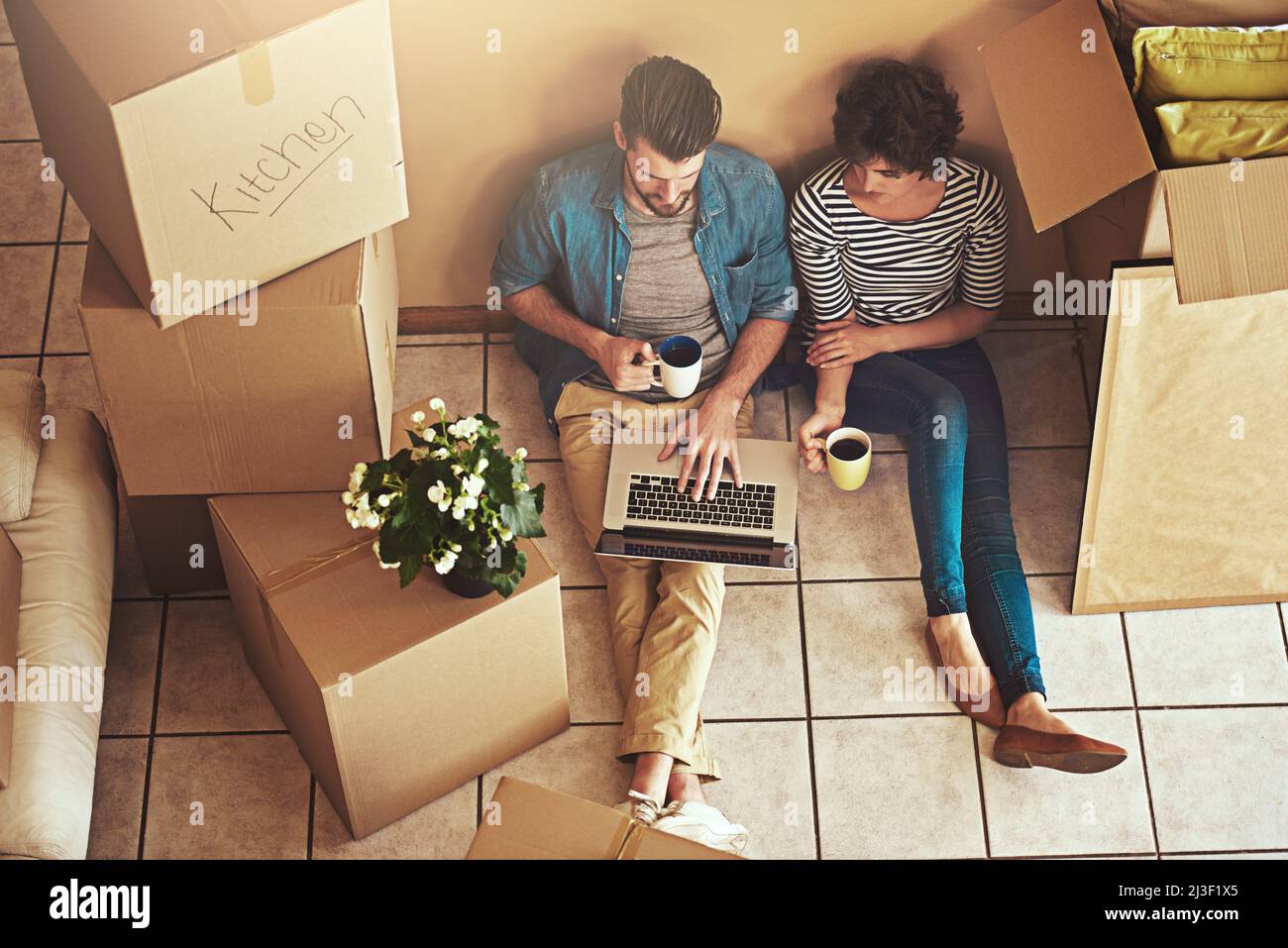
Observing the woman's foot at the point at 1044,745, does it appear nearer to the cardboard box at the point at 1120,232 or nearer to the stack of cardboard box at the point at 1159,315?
the stack of cardboard box at the point at 1159,315

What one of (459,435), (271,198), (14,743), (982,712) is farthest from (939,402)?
(14,743)

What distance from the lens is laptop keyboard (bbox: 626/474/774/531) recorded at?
8.37 ft

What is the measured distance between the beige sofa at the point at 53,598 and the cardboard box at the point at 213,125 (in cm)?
48

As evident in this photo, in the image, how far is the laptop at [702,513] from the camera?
8.27 ft

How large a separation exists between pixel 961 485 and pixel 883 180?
0.60 meters

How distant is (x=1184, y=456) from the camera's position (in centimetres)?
246

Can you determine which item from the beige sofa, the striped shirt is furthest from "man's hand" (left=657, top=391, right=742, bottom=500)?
the beige sofa

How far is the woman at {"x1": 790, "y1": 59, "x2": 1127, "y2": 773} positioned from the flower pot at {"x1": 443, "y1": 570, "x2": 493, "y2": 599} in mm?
871

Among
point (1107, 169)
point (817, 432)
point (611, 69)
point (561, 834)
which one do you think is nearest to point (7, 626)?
point (561, 834)

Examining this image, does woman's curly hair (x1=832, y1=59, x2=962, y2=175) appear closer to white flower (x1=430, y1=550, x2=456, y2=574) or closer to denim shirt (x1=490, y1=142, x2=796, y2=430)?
denim shirt (x1=490, y1=142, x2=796, y2=430)

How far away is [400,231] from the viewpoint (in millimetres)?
2812

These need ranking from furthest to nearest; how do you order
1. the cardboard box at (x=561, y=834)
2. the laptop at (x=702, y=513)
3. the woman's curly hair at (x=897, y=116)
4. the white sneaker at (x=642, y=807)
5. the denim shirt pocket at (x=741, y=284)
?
the denim shirt pocket at (x=741, y=284), the laptop at (x=702, y=513), the woman's curly hair at (x=897, y=116), the white sneaker at (x=642, y=807), the cardboard box at (x=561, y=834)

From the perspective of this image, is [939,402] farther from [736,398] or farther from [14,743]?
[14,743]

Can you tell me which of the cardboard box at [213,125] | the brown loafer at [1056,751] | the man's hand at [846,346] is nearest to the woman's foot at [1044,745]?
the brown loafer at [1056,751]
